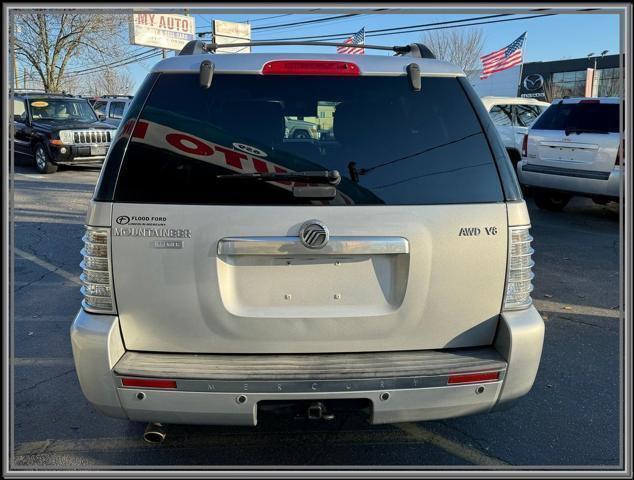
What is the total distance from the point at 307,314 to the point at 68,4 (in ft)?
11.2

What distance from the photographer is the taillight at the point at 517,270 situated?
8.36 ft

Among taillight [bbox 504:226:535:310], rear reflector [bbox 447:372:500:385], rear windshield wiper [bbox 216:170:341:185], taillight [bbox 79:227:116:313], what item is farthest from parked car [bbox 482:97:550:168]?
taillight [bbox 79:227:116:313]

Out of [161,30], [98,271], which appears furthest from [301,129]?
[161,30]

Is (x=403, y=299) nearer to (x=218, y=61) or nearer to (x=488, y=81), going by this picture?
(x=218, y=61)

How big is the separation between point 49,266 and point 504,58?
22410 mm

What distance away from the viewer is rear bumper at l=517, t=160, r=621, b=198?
8.68 metres

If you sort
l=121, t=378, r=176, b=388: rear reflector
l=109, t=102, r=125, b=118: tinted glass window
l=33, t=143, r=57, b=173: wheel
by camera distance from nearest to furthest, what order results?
l=121, t=378, r=176, b=388: rear reflector < l=33, t=143, r=57, b=173: wheel < l=109, t=102, r=125, b=118: tinted glass window

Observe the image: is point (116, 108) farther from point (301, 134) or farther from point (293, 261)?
point (293, 261)

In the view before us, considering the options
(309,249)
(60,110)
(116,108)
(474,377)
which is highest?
(116,108)

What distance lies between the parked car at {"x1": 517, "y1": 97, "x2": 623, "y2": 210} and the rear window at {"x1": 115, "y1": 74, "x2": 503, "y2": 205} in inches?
280

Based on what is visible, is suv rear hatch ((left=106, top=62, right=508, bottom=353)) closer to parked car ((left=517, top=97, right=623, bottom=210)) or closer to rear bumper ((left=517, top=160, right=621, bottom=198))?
rear bumper ((left=517, top=160, right=621, bottom=198))

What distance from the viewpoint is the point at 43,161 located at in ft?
48.9

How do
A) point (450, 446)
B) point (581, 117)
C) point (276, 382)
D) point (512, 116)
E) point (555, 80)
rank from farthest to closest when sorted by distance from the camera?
point (555, 80) → point (512, 116) → point (581, 117) → point (450, 446) → point (276, 382)

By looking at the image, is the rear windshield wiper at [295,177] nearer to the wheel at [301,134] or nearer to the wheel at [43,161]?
the wheel at [301,134]
